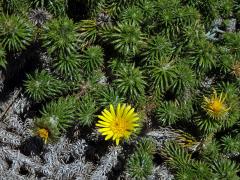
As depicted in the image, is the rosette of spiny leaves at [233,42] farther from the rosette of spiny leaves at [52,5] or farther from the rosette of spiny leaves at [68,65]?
the rosette of spiny leaves at [52,5]

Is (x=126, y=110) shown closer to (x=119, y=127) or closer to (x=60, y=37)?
(x=119, y=127)

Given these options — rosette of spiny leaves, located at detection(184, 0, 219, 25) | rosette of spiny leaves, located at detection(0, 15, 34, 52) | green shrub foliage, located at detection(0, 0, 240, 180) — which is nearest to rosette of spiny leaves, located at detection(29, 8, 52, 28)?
green shrub foliage, located at detection(0, 0, 240, 180)

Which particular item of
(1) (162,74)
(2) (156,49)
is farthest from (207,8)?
(1) (162,74)

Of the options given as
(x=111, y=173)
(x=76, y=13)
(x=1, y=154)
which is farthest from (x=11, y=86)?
(x=111, y=173)

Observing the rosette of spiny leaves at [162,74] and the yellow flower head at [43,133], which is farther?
the rosette of spiny leaves at [162,74]

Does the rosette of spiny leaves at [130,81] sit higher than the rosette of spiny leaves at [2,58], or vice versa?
the rosette of spiny leaves at [130,81]

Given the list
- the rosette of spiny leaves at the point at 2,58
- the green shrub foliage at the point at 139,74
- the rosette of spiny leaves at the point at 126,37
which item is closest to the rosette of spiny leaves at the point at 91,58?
the green shrub foliage at the point at 139,74
